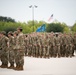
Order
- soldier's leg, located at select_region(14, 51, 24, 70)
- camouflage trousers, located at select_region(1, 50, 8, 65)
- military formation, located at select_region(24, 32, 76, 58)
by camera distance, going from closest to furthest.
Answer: soldier's leg, located at select_region(14, 51, 24, 70), camouflage trousers, located at select_region(1, 50, 8, 65), military formation, located at select_region(24, 32, 76, 58)

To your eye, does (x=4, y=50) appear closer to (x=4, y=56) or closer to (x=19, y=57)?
(x=4, y=56)

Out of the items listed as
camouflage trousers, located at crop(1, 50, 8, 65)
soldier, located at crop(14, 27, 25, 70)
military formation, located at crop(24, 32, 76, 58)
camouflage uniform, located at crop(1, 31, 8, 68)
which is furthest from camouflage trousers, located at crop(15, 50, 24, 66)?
military formation, located at crop(24, 32, 76, 58)

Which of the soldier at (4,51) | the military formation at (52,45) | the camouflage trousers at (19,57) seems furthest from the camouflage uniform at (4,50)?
the military formation at (52,45)

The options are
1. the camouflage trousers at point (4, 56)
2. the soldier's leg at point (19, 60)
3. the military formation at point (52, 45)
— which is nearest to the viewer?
the soldier's leg at point (19, 60)

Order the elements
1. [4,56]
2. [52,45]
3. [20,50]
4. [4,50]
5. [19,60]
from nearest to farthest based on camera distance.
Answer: [19,60] < [20,50] < [4,56] < [4,50] < [52,45]

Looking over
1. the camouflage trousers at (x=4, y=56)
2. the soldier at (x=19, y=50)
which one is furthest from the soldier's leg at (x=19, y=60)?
the camouflage trousers at (x=4, y=56)

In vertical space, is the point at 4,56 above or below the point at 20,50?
below

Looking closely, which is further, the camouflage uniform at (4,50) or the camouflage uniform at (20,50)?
the camouflage uniform at (4,50)

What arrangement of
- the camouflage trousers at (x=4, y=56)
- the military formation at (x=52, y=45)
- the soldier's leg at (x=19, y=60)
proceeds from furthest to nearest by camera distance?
the military formation at (x=52, y=45), the camouflage trousers at (x=4, y=56), the soldier's leg at (x=19, y=60)

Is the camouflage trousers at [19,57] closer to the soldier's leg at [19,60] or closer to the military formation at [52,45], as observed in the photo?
the soldier's leg at [19,60]

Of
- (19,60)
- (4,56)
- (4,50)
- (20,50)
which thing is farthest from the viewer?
(4,50)

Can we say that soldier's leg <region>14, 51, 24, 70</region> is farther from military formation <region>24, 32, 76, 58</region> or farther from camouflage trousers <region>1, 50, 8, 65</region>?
military formation <region>24, 32, 76, 58</region>

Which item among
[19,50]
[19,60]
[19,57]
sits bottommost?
[19,60]

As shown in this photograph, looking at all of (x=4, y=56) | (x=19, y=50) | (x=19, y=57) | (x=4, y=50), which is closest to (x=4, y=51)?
(x=4, y=50)
